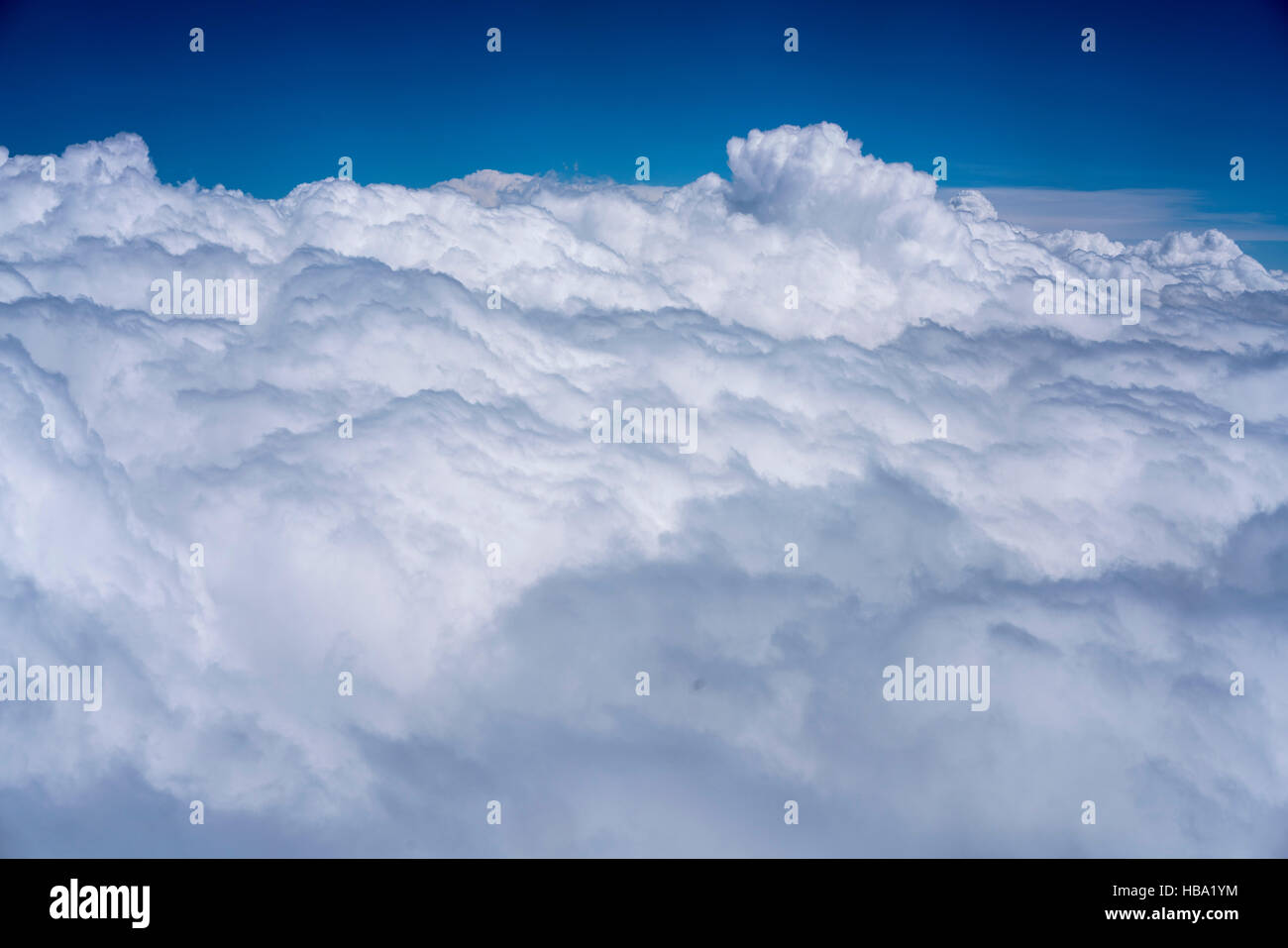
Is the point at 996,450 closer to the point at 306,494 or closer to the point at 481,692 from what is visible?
the point at 481,692

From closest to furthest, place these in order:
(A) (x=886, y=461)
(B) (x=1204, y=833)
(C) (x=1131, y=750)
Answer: (B) (x=1204, y=833) → (C) (x=1131, y=750) → (A) (x=886, y=461)

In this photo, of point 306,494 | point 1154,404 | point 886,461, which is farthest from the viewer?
point 1154,404

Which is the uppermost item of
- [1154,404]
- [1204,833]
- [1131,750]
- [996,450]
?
[1154,404]

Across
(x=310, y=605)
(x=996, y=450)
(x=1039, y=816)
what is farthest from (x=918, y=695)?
(x=310, y=605)

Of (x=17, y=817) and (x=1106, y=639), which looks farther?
(x=1106, y=639)

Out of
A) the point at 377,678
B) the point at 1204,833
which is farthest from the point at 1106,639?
the point at 377,678

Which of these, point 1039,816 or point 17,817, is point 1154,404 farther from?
point 17,817

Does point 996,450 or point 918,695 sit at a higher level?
point 996,450

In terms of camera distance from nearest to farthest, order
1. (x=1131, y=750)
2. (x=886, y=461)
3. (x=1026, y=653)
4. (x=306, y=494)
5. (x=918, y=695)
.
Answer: (x=1131, y=750) < (x=1026, y=653) < (x=306, y=494) < (x=918, y=695) < (x=886, y=461)

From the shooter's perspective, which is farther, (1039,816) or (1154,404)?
(1154,404)
